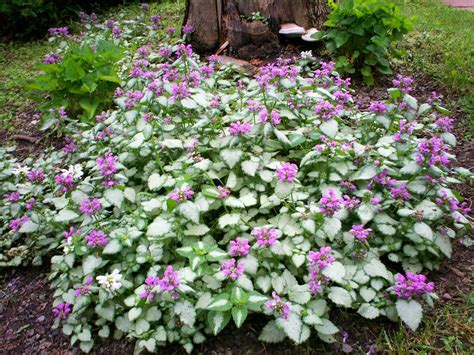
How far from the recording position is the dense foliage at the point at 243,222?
2.02m

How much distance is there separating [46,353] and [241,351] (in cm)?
104

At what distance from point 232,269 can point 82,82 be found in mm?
2502

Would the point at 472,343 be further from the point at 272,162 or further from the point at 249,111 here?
the point at 249,111

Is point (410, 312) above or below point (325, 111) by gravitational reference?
below

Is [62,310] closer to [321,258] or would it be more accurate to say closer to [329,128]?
[321,258]

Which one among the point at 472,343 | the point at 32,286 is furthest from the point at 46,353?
the point at 472,343

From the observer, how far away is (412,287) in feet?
6.53

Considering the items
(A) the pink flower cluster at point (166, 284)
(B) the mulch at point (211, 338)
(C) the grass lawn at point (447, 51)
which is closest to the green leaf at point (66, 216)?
(B) the mulch at point (211, 338)

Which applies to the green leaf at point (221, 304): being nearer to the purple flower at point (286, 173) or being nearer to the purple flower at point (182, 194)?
the purple flower at point (182, 194)

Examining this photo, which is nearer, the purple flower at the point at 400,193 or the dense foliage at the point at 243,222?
the dense foliage at the point at 243,222

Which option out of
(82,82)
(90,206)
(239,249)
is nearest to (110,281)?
(90,206)

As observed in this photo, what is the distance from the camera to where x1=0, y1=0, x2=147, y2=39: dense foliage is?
21.0 feet

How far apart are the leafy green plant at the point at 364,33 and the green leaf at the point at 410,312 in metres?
2.57

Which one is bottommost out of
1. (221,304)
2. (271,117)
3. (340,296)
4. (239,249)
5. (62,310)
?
(62,310)
